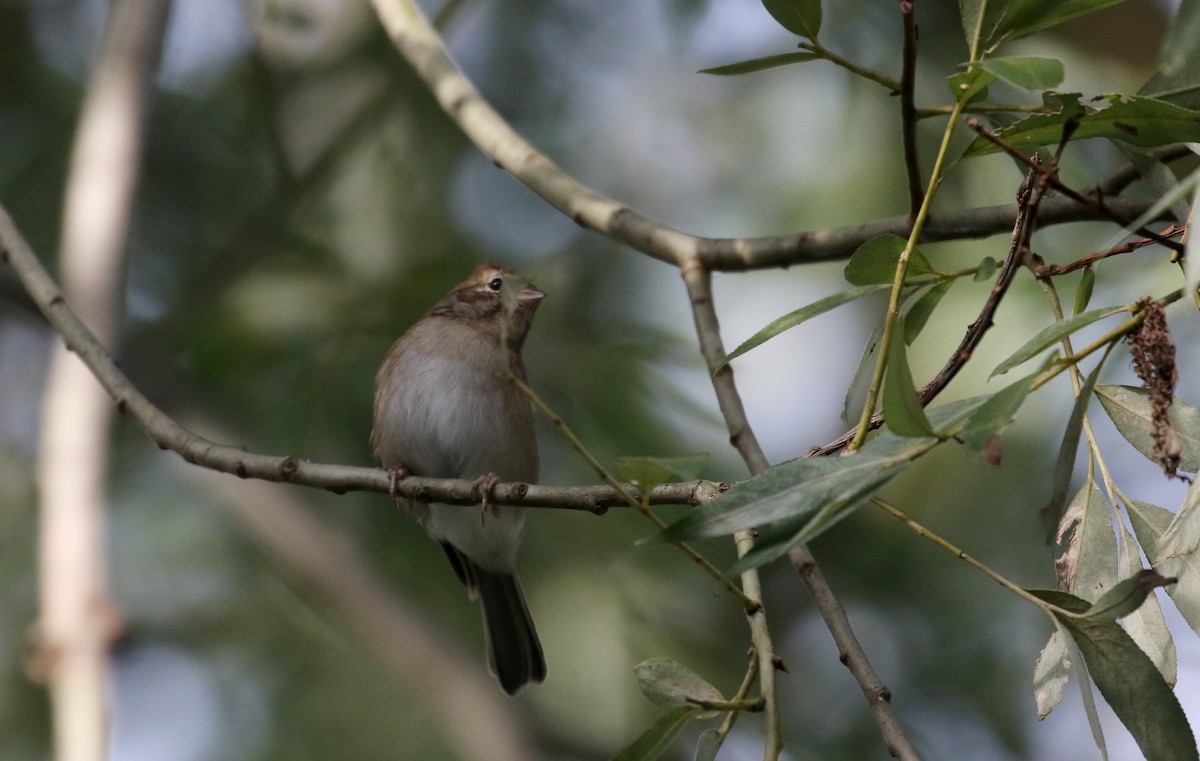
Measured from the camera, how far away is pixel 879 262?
281cm

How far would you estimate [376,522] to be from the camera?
7.58m

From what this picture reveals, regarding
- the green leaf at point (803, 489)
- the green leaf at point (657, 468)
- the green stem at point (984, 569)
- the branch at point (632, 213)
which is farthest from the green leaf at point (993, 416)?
the branch at point (632, 213)

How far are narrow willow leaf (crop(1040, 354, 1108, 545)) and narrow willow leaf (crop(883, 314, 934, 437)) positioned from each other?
0.52 meters

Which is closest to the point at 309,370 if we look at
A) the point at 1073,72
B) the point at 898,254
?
the point at 1073,72

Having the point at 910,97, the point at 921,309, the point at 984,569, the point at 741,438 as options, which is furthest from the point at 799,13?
the point at 984,569

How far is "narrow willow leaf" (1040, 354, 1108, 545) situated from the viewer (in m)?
2.42

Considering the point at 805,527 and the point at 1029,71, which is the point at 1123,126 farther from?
the point at 805,527

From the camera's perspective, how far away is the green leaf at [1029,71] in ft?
7.05

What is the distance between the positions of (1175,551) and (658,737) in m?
1.10

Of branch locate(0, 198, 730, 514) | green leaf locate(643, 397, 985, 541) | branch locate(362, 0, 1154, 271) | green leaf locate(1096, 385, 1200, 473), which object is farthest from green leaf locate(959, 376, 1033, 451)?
branch locate(362, 0, 1154, 271)

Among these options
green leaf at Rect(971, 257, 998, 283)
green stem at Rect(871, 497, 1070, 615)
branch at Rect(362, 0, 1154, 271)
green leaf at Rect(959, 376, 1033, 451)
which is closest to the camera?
green leaf at Rect(959, 376, 1033, 451)

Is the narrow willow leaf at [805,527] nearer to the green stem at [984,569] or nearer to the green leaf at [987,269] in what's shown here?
the green stem at [984,569]

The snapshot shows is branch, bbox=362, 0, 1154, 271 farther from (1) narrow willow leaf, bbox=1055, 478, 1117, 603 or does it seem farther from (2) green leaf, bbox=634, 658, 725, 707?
(2) green leaf, bbox=634, 658, 725, 707

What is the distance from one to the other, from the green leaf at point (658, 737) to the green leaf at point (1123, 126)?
1.31 m
